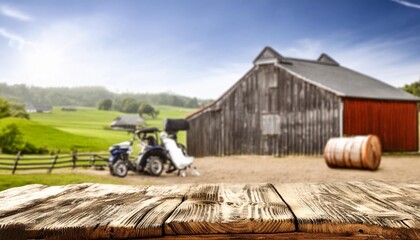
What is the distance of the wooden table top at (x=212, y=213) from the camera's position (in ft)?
3.98

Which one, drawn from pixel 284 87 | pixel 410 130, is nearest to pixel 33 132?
pixel 284 87

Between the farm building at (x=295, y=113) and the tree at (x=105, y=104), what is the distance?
3902 cm

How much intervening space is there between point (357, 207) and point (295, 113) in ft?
68.6

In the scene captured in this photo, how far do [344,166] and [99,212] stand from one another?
45.6 feet

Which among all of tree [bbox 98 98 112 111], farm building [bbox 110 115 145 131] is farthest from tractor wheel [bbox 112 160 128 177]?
tree [bbox 98 98 112 111]

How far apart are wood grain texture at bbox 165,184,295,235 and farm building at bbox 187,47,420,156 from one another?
1942 centimetres

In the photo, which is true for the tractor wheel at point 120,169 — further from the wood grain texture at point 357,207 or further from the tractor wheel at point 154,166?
the wood grain texture at point 357,207

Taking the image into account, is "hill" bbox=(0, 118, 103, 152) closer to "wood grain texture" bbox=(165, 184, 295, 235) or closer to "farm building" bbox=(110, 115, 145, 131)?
"farm building" bbox=(110, 115, 145, 131)

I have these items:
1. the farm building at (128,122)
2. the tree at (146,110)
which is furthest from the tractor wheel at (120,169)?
the tree at (146,110)

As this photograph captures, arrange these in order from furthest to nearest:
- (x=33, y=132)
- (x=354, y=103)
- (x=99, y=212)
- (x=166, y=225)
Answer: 1. (x=33, y=132)
2. (x=354, y=103)
3. (x=99, y=212)
4. (x=166, y=225)

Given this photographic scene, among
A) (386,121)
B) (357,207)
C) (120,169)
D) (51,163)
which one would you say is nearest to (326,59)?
(386,121)

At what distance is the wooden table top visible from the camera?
121 cm

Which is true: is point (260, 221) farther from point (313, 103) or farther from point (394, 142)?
point (394, 142)

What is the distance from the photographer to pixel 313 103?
845 inches
